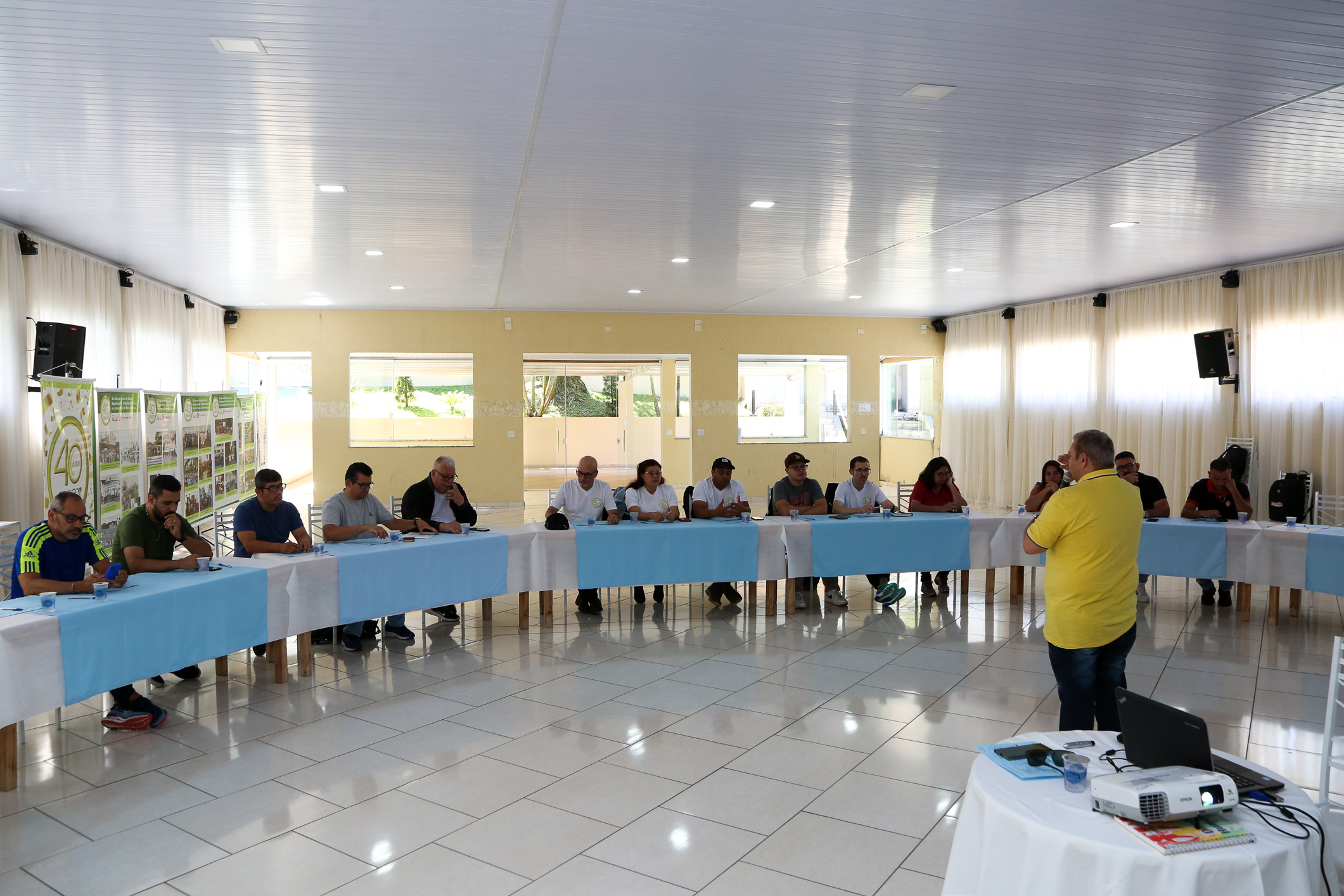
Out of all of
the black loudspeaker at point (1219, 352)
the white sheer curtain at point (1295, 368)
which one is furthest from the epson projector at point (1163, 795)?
the black loudspeaker at point (1219, 352)

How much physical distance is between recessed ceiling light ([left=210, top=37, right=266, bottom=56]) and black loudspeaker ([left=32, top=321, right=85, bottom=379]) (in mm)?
4744

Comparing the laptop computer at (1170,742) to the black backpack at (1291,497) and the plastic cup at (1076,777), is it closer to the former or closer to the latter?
the plastic cup at (1076,777)

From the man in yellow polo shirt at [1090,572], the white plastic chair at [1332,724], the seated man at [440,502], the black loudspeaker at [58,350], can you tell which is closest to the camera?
the white plastic chair at [1332,724]

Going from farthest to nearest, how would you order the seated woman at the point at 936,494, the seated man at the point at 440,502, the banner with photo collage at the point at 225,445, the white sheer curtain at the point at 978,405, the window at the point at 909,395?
the window at the point at 909,395 < the white sheer curtain at the point at 978,405 < the banner with photo collage at the point at 225,445 < the seated woman at the point at 936,494 < the seated man at the point at 440,502

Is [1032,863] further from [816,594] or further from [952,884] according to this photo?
[816,594]

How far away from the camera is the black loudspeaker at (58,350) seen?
7.15m

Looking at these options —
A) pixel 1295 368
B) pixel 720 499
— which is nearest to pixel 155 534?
pixel 720 499

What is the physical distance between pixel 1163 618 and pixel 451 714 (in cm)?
557

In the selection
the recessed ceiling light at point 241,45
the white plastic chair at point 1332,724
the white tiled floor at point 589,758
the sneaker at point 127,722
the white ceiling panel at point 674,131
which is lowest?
the white tiled floor at point 589,758

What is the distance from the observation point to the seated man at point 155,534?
467 centimetres

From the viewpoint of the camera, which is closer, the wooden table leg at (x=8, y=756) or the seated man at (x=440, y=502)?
the wooden table leg at (x=8, y=756)

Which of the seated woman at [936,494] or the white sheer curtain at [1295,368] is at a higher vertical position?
the white sheer curtain at [1295,368]

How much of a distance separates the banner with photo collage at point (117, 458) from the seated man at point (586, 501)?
3.83m

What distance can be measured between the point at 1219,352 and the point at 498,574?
28.3 feet
